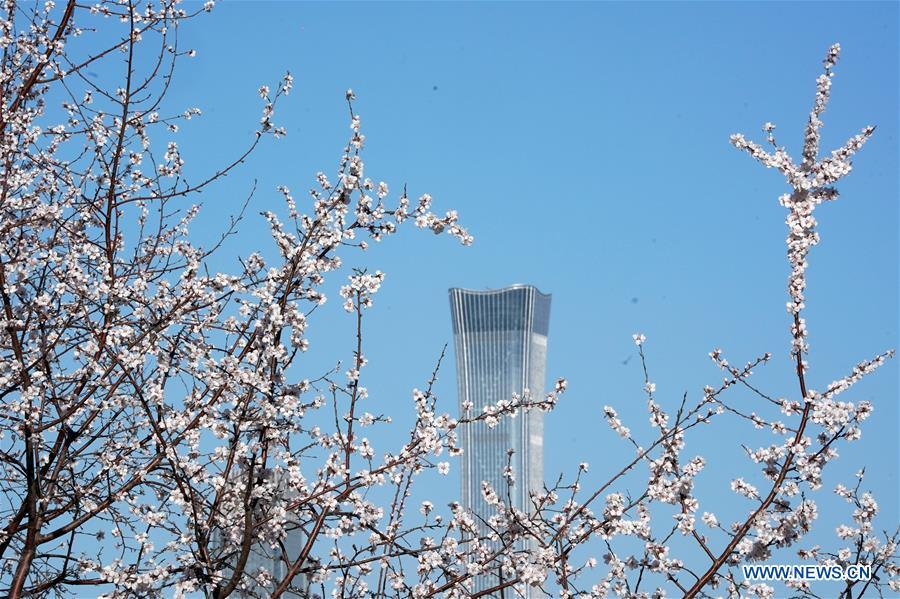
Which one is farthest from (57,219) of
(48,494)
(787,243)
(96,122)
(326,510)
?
(787,243)

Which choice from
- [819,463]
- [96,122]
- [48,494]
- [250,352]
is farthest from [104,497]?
[819,463]

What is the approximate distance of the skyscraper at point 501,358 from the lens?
9444 cm

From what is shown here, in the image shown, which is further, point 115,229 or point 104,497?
point 115,229

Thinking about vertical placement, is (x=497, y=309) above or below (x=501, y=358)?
above

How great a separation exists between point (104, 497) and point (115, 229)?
1643mm

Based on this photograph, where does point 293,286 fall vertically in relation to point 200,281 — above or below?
below

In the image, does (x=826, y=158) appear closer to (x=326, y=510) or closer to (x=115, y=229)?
(x=326, y=510)

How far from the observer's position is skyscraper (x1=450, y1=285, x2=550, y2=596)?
94.4m

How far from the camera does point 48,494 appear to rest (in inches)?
195

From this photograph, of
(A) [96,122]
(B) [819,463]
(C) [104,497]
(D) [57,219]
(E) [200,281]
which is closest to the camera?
(B) [819,463]

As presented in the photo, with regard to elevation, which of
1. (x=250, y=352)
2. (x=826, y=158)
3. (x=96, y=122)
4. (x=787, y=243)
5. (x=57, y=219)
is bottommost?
(x=250, y=352)

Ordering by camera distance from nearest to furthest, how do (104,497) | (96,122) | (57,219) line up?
(104,497) → (57,219) → (96,122)

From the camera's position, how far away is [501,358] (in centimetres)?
9475

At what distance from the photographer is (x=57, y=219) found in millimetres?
5730
